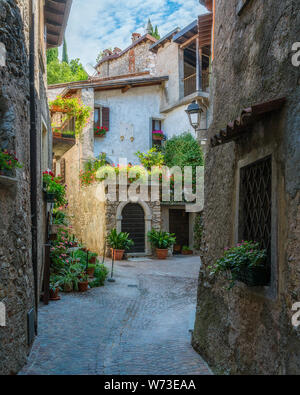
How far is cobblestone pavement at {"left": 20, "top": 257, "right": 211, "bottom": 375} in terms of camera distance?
487 cm

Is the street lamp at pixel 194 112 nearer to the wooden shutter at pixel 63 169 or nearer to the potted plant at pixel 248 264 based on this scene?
the potted plant at pixel 248 264

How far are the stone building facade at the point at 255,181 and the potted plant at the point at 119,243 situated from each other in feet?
31.1

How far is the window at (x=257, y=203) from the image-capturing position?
3500 mm

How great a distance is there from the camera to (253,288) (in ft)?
11.6

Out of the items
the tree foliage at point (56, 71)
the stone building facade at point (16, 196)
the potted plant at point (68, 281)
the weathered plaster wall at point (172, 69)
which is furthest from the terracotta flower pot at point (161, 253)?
the tree foliage at point (56, 71)

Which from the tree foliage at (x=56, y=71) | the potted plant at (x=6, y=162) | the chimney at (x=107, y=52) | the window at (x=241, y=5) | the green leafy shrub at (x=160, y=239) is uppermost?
the chimney at (x=107, y=52)

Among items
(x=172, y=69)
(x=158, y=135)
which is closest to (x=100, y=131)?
(x=158, y=135)

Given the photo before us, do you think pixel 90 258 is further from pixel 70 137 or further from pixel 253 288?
pixel 253 288

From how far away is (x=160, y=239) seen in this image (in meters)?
16.0

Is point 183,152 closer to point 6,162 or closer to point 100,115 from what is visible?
point 100,115

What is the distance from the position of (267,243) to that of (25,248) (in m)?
3.03

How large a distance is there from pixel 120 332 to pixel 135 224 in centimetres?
1002

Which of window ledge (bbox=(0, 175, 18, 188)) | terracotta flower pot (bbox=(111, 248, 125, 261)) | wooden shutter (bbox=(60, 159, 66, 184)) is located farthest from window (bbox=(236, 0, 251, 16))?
wooden shutter (bbox=(60, 159, 66, 184))

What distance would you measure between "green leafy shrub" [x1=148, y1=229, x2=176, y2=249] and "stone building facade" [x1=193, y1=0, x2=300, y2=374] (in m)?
10.2
